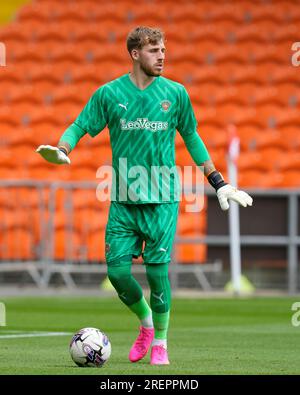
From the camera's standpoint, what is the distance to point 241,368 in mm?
7781

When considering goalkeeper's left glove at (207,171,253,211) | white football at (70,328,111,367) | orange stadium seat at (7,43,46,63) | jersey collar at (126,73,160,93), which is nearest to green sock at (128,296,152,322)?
white football at (70,328,111,367)

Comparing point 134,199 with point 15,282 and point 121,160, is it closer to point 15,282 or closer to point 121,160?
point 121,160

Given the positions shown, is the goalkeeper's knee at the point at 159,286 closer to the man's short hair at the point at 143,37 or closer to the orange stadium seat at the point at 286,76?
the man's short hair at the point at 143,37

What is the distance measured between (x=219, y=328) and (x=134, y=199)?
4014mm

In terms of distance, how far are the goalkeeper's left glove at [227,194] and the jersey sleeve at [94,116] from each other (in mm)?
897

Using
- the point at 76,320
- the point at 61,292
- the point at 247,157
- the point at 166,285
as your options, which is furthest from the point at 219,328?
the point at 247,157

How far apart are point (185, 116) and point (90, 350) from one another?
182cm

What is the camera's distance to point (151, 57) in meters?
8.22

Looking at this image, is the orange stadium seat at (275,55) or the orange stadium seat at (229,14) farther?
the orange stadium seat at (229,14)

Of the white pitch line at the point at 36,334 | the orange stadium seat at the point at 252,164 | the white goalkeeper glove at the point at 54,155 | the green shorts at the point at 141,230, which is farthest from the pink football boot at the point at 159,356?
the orange stadium seat at the point at 252,164

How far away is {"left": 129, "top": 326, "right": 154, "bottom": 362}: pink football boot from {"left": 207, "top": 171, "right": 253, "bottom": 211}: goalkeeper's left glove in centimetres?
108

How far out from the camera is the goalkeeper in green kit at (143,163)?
8.23 meters

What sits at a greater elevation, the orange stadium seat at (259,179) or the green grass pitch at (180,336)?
the orange stadium seat at (259,179)

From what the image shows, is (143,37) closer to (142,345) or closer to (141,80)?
(141,80)
